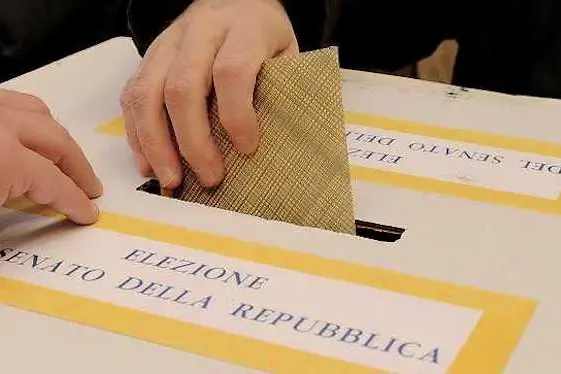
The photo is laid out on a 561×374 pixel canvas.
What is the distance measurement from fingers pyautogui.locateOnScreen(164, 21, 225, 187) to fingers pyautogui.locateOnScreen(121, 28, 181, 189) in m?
0.01

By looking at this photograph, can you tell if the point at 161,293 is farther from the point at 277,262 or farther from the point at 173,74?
the point at 173,74

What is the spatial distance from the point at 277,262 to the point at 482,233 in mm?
119

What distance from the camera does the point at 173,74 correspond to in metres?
0.59

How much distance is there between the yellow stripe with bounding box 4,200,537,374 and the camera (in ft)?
1.31

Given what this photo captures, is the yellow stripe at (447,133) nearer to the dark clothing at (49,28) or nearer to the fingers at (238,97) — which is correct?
the fingers at (238,97)

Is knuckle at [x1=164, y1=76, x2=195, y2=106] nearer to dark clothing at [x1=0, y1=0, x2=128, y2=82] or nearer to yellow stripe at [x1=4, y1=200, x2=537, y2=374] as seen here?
yellow stripe at [x1=4, y1=200, x2=537, y2=374]

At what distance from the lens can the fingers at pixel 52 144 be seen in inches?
21.0

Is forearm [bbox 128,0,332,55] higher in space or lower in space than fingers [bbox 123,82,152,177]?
higher

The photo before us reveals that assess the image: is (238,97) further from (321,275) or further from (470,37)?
(470,37)

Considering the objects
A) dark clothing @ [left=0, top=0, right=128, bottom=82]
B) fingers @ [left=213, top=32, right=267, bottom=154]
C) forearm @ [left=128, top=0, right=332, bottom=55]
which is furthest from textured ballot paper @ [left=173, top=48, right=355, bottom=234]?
dark clothing @ [left=0, top=0, right=128, bottom=82]

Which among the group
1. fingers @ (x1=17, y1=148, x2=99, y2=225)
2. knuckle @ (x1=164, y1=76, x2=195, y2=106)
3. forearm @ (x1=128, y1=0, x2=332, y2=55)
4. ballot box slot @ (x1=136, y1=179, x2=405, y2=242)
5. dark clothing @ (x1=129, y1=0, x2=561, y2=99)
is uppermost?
dark clothing @ (x1=129, y1=0, x2=561, y2=99)

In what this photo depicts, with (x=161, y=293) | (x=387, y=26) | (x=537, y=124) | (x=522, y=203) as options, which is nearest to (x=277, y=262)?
(x=161, y=293)

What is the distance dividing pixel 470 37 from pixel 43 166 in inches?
25.7

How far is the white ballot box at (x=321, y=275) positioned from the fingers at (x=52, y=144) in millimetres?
20
